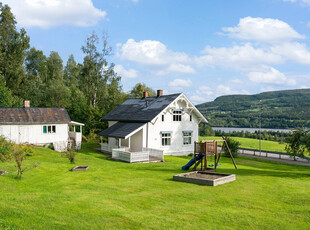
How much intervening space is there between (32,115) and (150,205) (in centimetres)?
2816

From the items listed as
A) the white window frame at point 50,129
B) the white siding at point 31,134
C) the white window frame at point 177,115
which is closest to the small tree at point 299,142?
the white window frame at point 177,115

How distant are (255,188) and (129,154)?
14614mm

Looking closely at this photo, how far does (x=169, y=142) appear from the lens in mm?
35500

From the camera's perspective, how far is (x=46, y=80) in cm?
6244

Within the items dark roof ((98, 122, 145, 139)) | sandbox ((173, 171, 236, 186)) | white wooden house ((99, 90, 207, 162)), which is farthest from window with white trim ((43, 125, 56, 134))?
sandbox ((173, 171, 236, 186))

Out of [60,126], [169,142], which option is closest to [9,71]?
[60,126]

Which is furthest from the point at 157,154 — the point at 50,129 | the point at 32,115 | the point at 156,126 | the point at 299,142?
the point at 32,115

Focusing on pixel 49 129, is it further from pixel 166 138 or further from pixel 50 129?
pixel 166 138

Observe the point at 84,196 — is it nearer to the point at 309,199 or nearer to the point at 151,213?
the point at 151,213

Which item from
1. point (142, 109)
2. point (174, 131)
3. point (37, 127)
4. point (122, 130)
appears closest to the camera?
point (122, 130)

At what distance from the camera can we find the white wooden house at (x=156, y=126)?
3259 centimetres

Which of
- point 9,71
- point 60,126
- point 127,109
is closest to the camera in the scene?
point 60,126

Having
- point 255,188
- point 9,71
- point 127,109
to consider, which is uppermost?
point 9,71

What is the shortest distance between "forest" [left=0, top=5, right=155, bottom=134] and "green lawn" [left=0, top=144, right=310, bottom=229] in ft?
111
